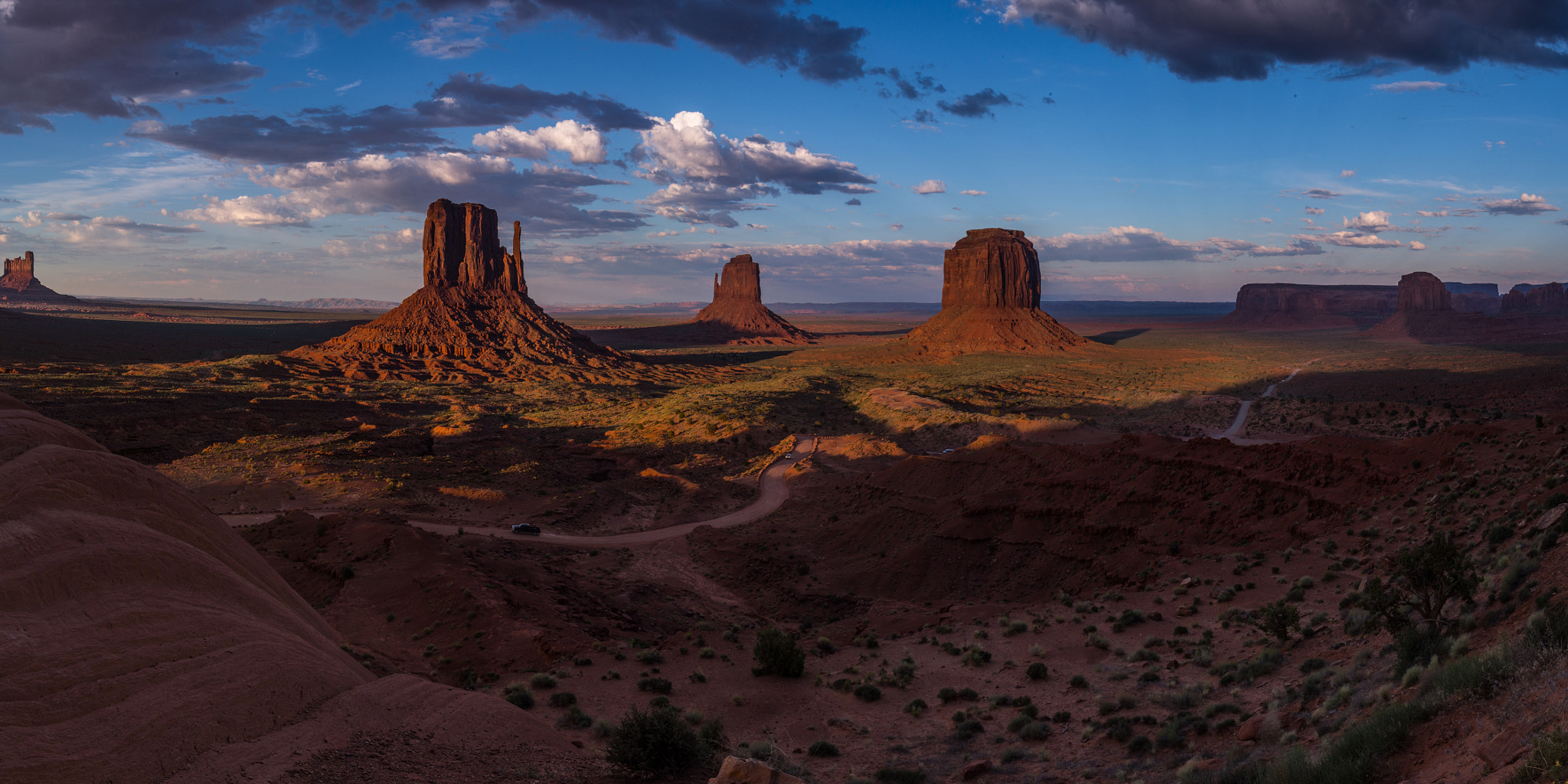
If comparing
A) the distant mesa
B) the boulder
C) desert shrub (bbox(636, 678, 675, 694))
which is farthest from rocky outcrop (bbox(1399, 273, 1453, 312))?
the boulder

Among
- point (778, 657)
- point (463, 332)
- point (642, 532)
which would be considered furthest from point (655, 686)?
point (463, 332)

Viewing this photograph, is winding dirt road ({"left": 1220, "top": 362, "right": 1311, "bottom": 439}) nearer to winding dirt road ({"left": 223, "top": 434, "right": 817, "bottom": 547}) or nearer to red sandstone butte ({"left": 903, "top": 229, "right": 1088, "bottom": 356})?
winding dirt road ({"left": 223, "top": 434, "right": 817, "bottom": 547})

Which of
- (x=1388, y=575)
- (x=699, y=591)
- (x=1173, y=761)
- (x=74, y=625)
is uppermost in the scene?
(x=74, y=625)

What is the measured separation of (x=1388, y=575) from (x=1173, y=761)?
34.5 ft

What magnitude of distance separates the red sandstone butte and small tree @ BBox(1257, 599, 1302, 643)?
125 metres

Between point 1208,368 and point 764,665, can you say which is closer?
point 764,665

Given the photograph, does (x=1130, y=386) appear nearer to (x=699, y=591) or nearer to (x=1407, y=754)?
(x=699, y=591)

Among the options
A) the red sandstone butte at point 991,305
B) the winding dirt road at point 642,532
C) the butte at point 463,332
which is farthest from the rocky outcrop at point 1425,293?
the winding dirt road at point 642,532

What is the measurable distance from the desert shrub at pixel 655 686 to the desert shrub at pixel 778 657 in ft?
8.82

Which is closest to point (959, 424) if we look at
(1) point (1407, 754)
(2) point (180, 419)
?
(1) point (1407, 754)

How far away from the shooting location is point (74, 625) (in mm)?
9039

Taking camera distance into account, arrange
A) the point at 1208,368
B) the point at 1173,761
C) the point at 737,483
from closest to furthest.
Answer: the point at 1173,761
the point at 737,483
the point at 1208,368

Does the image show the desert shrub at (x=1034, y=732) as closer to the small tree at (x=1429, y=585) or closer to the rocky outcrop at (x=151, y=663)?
the small tree at (x=1429, y=585)

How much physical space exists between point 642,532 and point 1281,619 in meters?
30.6
